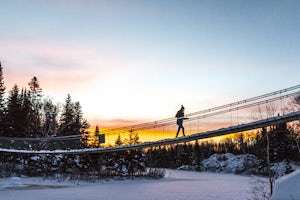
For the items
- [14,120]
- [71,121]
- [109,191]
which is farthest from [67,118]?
[109,191]

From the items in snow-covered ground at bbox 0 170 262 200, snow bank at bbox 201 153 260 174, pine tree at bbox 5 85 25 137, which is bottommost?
snow-covered ground at bbox 0 170 262 200

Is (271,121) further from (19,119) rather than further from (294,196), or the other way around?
(19,119)

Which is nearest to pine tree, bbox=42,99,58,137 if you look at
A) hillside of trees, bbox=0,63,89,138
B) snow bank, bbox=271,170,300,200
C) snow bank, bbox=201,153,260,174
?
hillside of trees, bbox=0,63,89,138

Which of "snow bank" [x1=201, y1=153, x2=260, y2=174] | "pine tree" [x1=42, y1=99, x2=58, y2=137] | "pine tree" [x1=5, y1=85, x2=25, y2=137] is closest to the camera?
"pine tree" [x1=5, y1=85, x2=25, y2=137]

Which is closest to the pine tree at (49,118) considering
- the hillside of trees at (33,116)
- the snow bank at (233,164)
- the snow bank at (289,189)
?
the hillside of trees at (33,116)

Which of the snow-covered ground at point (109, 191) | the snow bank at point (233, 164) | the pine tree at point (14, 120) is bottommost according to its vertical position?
the snow-covered ground at point (109, 191)

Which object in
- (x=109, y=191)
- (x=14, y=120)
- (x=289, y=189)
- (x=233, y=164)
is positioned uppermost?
(x=14, y=120)

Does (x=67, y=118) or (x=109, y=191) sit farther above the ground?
(x=67, y=118)

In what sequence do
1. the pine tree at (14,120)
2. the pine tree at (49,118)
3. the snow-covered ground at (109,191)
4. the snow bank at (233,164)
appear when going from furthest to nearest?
the snow bank at (233,164)
the pine tree at (49,118)
the pine tree at (14,120)
the snow-covered ground at (109,191)

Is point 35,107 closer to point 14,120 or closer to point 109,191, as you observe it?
point 14,120

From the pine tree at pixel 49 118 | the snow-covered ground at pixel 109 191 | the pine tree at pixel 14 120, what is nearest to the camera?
the snow-covered ground at pixel 109 191

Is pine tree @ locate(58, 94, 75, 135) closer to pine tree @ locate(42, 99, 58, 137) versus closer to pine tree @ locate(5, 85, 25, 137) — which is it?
pine tree @ locate(42, 99, 58, 137)

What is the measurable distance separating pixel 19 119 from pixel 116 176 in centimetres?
1148

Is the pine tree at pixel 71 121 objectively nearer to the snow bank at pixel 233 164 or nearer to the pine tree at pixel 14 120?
the pine tree at pixel 14 120
